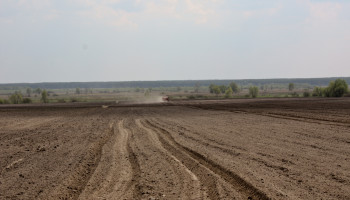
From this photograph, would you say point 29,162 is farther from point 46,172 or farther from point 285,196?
point 285,196

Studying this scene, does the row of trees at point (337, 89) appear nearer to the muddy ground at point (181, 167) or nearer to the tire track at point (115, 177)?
the muddy ground at point (181, 167)

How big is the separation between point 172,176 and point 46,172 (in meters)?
3.89

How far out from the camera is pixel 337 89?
7600cm

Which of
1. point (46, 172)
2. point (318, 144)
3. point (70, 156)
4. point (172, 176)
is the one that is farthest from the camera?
point (318, 144)

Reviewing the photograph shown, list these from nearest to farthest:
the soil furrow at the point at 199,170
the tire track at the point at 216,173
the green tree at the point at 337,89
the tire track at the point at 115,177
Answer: the tire track at the point at 216,173 < the tire track at the point at 115,177 < the soil furrow at the point at 199,170 < the green tree at the point at 337,89

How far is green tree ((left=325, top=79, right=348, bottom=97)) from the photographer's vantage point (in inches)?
2970

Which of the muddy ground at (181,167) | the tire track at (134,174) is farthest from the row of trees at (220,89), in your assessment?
the tire track at (134,174)

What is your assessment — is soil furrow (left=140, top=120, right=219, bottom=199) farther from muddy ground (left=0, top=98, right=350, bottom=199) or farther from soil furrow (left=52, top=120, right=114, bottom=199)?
soil furrow (left=52, top=120, right=114, bottom=199)

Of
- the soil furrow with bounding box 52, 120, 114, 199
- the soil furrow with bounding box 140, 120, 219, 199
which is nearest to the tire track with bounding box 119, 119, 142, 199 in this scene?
the soil furrow with bounding box 52, 120, 114, 199

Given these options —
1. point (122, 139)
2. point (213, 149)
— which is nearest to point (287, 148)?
point (213, 149)

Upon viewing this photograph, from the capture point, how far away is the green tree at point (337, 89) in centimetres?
7544

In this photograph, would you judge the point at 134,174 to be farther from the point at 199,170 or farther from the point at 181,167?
the point at 199,170

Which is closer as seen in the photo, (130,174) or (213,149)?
(130,174)

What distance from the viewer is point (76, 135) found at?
66.4 feet
